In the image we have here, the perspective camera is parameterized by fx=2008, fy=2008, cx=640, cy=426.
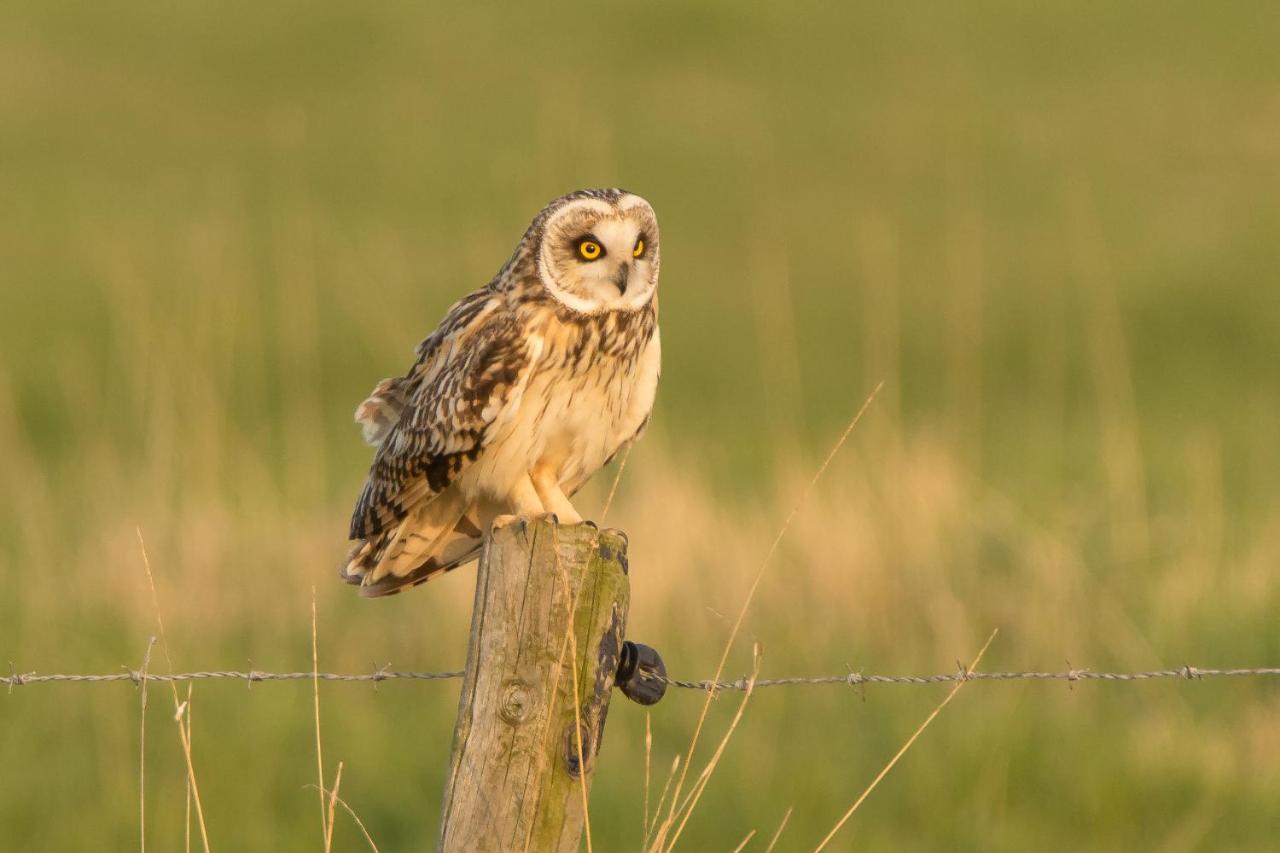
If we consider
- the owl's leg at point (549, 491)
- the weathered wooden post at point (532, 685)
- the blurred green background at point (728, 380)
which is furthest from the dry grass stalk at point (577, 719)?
the blurred green background at point (728, 380)

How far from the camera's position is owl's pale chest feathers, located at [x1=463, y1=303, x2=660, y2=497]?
4430 mm

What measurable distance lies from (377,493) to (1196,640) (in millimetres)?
3486

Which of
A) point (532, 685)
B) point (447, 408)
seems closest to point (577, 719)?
point (532, 685)

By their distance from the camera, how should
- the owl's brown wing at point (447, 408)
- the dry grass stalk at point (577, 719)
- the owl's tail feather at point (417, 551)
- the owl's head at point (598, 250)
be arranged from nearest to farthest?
the dry grass stalk at point (577, 719)
the owl's head at point (598, 250)
the owl's brown wing at point (447, 408)
the owl's tail feather at point (417, 551)

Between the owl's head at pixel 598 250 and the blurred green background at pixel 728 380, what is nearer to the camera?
the owl's head at pixel 598 250

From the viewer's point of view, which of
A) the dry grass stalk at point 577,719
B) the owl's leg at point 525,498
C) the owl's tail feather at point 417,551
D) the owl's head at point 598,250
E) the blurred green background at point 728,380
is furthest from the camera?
the blurred green background at point 728,380

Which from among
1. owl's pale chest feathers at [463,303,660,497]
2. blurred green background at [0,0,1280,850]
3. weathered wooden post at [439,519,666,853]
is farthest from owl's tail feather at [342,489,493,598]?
weathered wooden post at [439,519,666,853]

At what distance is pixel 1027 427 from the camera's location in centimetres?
1425

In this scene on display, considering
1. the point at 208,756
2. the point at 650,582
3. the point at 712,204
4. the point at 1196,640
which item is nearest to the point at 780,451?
the point at 650,582

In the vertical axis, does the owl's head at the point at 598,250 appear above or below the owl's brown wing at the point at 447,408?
above

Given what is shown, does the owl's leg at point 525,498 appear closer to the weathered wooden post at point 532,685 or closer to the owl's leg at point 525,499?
the owl's leg at point 525,499

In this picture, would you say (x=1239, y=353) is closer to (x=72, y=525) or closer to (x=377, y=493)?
(x=72, y=525)

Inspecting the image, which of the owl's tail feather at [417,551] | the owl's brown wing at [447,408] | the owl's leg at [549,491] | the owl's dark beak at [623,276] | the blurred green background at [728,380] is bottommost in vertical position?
the blurred green background at [728,380]

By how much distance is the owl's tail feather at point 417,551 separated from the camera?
185 inches
